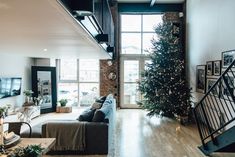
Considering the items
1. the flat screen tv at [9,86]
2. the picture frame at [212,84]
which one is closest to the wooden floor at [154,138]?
the picture frame at [212,84]

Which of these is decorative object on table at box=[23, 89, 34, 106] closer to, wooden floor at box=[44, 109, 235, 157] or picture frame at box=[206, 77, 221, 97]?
wooden floor at box=[44, 109, 235, 157]

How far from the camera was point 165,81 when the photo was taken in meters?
8.72

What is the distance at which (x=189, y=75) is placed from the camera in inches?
406

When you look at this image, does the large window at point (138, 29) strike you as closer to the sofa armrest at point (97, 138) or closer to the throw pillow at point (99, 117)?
the throw pillow at point (99, 117)

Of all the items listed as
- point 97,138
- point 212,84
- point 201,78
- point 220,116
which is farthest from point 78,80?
point 97,138

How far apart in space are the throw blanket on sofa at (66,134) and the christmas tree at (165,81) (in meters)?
4.05

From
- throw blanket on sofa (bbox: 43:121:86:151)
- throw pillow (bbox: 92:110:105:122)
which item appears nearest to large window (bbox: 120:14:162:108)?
throw pillow (bbox: 92:110:105:122)

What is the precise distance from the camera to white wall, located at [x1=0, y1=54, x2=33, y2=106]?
8.36m

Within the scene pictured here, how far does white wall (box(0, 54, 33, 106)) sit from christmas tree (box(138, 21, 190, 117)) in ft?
14.2

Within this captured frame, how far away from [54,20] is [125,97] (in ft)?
30.4

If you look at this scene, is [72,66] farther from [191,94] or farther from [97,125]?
[97,125]

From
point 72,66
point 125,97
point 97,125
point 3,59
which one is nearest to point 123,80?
point 125,97

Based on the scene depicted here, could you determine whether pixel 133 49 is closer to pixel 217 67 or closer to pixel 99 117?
pixel 217 67

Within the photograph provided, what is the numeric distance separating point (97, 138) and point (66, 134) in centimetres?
61
